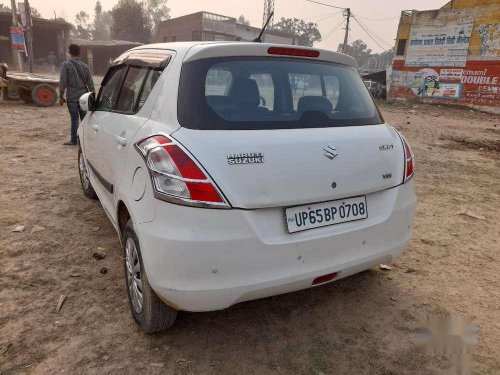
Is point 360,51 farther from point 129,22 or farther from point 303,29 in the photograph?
point 129,22

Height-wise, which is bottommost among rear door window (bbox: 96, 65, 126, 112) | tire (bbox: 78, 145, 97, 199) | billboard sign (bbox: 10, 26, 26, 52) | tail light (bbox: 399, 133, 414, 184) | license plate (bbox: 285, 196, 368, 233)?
tire (bbox: 78, 145, 97, 199)

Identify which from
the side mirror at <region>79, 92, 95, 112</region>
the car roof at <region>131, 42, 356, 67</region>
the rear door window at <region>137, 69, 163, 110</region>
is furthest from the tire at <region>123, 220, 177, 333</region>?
the side mirror at <region>79, 92, 95, 112</region>

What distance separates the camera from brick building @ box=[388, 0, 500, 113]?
69.2ft

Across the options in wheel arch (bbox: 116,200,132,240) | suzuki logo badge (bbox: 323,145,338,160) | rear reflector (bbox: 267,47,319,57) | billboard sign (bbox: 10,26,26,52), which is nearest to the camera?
suzuki logo badge (bbox: 323,145,338,160)

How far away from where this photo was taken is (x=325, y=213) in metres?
2.22

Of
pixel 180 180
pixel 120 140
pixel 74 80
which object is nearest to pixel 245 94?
pixel 180 180

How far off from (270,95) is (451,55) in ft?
79.9

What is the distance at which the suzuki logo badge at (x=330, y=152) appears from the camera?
2219mm

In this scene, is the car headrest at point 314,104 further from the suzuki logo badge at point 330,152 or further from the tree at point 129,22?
the tree at point 129,22

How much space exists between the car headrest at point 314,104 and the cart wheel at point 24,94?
42.2 feet

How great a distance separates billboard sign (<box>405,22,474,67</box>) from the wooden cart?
68.9 ft

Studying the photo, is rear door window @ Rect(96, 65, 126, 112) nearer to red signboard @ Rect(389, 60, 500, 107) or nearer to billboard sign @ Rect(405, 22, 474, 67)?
red signboard @ Rect(389, 60, 500, 107)

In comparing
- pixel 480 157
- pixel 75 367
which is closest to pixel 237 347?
pixel 75 367

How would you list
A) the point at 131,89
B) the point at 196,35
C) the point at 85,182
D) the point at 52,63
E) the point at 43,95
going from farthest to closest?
1. the point at 196,35
2. the point at 52,63
3. the point at 43,95
4. the point at 85,182
5. the point at 131,89
